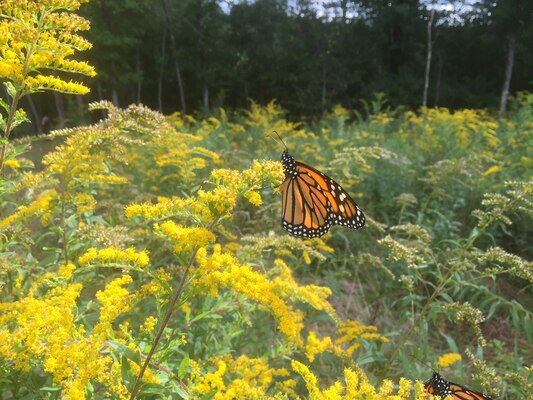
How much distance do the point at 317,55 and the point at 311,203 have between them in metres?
18.4

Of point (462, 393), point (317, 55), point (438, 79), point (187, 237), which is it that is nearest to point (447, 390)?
point (462, 393)

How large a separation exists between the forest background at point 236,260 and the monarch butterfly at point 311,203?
23 cm

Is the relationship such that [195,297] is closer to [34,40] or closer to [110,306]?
[110,306]

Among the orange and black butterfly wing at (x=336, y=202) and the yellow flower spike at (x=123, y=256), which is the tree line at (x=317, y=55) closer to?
the orange and black butterfly wing at (x=336, y=202)

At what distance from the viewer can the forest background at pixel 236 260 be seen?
5.25 ft

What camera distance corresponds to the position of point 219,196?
4.89 ft

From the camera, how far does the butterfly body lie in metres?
2.90

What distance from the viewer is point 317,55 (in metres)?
20.1

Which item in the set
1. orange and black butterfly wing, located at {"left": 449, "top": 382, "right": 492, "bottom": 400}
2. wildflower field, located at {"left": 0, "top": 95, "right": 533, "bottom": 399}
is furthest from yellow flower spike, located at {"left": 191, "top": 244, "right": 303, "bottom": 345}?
orange and black butterfly wing, located at {"left": 449, "top": 382, "right": 492, "bottom": 400}

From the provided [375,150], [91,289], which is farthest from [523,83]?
[91,289]

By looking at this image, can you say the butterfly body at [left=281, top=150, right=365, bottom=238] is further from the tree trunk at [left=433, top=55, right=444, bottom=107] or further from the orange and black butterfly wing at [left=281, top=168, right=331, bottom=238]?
the tree trunk at [left=433, top=55, right=444, bottom=107]

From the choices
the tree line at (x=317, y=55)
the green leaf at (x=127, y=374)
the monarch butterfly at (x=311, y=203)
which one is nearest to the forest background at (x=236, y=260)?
the green leaf at (x=127, y=374)

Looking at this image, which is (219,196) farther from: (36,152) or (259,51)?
(259,51)

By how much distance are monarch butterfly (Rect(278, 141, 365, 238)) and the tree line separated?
16191 millimetres
